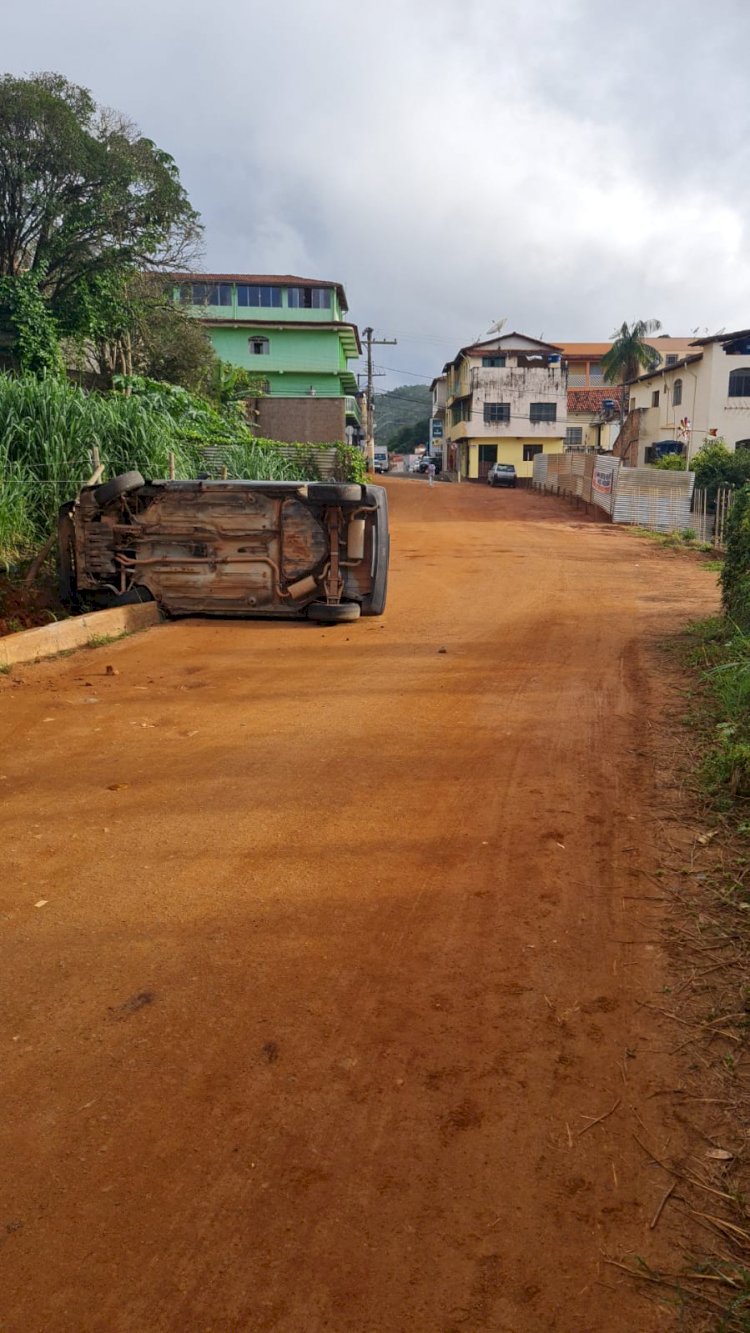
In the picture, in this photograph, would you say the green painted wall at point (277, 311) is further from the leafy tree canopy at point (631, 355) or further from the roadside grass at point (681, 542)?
the roadside grass at point (681, 542)

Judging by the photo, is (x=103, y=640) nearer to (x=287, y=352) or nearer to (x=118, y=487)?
(x=118, y=487)

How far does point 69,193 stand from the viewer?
22.0 meters

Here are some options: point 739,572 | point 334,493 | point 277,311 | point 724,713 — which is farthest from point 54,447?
point 277,311

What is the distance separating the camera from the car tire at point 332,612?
9.34m

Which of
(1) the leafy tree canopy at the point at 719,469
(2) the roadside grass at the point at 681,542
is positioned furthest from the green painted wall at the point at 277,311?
(2) the roadside grass at the point at 681,542

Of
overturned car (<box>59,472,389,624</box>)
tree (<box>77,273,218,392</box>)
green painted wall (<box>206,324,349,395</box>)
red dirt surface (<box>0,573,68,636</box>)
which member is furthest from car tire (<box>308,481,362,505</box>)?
green painted wall (<box>206,324,349,395</box>)

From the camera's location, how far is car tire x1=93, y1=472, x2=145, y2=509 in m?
9.14

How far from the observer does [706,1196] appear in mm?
2191

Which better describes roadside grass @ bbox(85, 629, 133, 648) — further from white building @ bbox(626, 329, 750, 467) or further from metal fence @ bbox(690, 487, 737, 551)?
white building @ bbox(626, 329, 750, 467)

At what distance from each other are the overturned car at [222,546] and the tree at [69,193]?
14658mm

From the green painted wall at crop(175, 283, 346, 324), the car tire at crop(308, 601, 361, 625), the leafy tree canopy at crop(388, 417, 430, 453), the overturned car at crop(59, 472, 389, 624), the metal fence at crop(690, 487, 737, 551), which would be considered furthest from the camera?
the leafy tree canopy at crop(388, 417, 430, 453)

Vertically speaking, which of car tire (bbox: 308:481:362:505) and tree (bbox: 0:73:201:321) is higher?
tree (bbox: 0:73:201:321)

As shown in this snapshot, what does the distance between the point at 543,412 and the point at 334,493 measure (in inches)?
2040

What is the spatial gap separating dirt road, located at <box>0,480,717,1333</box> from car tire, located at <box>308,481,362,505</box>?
344 centimetres
